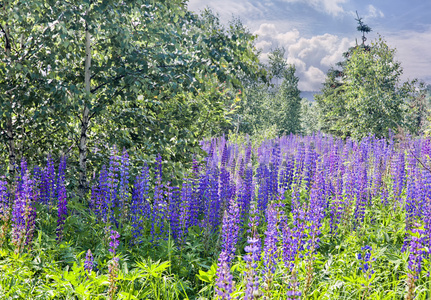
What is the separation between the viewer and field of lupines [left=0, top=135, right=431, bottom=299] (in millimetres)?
3291

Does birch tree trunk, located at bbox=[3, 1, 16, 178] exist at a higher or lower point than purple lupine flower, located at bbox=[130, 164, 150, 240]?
higher

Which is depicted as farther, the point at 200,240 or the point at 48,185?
the point at 48,185

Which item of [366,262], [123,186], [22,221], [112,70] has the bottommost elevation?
[22,221]

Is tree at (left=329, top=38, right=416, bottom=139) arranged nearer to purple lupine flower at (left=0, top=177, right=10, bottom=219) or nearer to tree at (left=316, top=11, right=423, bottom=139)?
tree at (left=316, top=11, right=423, bottom=139)

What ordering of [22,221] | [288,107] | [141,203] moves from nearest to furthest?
[22,221] → [141,203] → [288,107]

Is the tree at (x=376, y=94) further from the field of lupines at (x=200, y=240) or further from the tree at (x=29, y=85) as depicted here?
the tree at (x=29, y=85)

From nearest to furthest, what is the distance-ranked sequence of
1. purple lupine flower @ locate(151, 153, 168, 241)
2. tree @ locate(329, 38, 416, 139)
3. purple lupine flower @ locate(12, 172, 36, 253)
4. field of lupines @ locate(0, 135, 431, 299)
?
1. field of lupines @ locate(0, 135, 431, 299)
2. purple lupine flower @ locate(12, 172, 36, 253)
3. purple lupine flower @ locate(151, 153, 168, 241)
4. tree @ locate(329, 38, 416, 139)

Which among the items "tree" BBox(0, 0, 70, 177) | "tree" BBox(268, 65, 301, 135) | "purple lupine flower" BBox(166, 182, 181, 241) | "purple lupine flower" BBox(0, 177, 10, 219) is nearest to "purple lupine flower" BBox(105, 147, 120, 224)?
"purple lupine flower" BBox(166, 182, 181, 241)

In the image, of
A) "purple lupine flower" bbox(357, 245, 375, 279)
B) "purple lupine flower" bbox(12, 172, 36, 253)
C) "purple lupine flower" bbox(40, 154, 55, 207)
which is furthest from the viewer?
"purple lupine flower" bbox(40, 154, 55, 207)

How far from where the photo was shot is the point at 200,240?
4754 mm

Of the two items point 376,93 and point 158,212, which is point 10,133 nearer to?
point 158,212

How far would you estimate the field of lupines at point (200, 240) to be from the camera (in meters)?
3.29

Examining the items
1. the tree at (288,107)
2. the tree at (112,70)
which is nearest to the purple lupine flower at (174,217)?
the tree at (112,70)

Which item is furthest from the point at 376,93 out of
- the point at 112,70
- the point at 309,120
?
the point at 309,120
